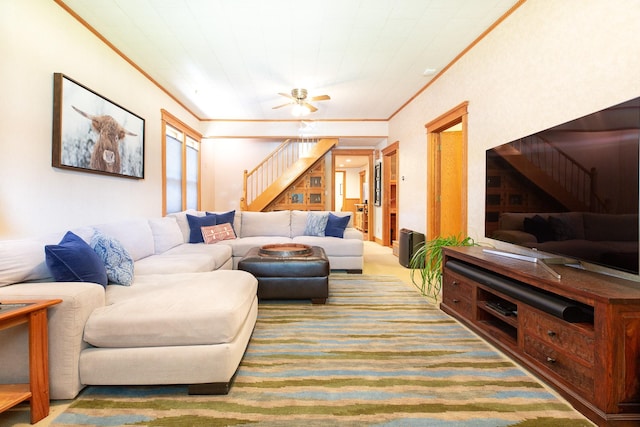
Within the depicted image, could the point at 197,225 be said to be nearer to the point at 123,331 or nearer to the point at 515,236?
the point at 123,331

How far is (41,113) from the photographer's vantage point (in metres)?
2.51

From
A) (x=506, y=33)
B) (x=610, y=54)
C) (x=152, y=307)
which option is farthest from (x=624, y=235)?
(x=152, y=307)

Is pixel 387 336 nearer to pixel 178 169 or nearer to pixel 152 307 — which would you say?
pixel 152 307

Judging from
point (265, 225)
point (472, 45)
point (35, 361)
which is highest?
point (472, 45)

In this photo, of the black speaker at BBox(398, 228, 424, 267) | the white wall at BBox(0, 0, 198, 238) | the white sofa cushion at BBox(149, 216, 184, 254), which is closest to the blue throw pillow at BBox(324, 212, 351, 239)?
the black speaker at BBox(398, 228, 424, 267)

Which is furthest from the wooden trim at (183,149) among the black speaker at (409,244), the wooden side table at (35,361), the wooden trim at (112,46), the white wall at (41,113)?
the black speaker at (409,244)

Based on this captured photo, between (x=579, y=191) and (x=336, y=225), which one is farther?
(x=336, y=225)

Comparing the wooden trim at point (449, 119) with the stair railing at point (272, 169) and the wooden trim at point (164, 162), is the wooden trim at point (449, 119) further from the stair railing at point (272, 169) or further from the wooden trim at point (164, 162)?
the wooden trim at point (164, 162)

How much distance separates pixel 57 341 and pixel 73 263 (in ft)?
1.68

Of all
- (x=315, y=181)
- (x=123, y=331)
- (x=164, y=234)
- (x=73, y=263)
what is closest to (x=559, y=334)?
(x=123, y=331)

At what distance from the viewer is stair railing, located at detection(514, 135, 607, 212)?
175 cm

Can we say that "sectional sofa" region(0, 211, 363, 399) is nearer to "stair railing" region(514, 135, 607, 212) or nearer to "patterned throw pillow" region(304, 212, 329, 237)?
"stair railing" region(514, 135, 607, 212)

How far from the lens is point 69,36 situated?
2.82m

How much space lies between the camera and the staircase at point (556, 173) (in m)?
1.78
